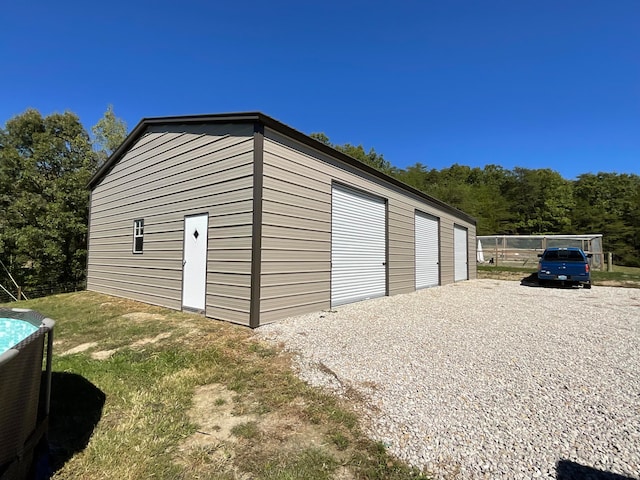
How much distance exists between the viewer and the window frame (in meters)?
9.44

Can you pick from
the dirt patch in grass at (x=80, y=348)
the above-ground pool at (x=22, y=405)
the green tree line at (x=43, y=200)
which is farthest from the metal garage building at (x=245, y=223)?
the green tree line at (x=43, y=200)

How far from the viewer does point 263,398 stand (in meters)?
3.28

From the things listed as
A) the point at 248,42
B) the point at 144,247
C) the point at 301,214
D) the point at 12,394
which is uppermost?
the point at 248,42

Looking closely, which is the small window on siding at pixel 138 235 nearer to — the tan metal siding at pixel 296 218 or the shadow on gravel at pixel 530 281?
the tan metal siding at pixel 296 218

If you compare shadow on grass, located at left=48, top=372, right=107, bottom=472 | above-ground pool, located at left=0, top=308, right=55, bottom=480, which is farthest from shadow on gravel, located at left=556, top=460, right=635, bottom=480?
shadow on grass, located at left=48, top=372, right=107, bottom=472

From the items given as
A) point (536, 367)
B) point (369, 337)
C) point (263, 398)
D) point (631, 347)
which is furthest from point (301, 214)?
point (631, 347)

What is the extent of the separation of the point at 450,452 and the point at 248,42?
1299 cm

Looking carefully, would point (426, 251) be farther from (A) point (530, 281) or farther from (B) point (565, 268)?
(A) point (530, 281)

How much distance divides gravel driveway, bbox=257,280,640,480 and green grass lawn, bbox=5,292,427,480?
0.35 m

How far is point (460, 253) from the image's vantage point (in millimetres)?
16781

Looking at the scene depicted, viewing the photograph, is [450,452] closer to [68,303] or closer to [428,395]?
[428,395]

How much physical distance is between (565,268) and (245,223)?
13612 mm

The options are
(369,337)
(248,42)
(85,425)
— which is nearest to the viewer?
(85,425)

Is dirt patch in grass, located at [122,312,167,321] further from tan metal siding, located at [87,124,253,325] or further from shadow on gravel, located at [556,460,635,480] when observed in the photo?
shadow on gravel, located at [556,460,635,480]
